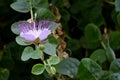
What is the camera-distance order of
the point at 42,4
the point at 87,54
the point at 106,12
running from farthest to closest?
the point at 106,12
the point at 87,54
the point at 42,4

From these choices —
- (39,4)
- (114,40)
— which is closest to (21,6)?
(39,4)

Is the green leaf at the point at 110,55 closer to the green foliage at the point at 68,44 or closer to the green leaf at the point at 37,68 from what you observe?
the green foliage at the point at 68,44

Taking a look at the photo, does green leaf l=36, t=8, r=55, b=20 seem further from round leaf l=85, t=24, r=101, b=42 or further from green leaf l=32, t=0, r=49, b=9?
round leaf l=85, t=24, r=101, b=42

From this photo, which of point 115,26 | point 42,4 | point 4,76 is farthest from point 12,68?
point 115,26

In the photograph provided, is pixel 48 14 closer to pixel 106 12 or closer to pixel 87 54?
pixel 87 54

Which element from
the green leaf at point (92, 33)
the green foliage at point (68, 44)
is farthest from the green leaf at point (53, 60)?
the green leaf at point (92, 33)

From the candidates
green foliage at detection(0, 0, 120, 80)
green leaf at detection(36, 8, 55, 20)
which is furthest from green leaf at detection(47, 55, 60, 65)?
green leaf at detection(36, 8, 55, 20)

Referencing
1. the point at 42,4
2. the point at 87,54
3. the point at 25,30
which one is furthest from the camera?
the point at 87,54
